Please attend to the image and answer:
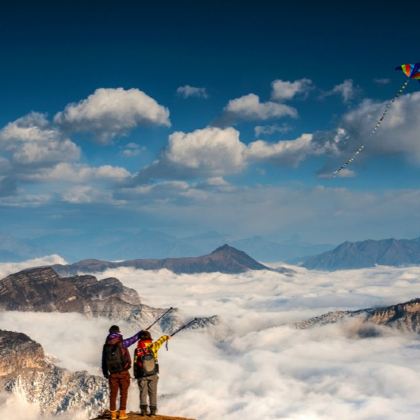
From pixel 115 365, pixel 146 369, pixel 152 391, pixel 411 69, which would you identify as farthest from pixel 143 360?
pixel 411 69

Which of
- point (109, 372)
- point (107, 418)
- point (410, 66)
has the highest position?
point (410, 66)

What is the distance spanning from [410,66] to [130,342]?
31.3m

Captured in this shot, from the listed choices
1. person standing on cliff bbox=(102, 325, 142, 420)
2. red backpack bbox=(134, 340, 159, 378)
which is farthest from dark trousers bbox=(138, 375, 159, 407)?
person standing on cliff bbox=(102, 325, 142, 420)

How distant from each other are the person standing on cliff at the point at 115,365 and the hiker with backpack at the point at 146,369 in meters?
1.07

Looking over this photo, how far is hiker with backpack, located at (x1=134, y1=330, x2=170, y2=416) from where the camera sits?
116 feet

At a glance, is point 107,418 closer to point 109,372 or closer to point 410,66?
point 109,372

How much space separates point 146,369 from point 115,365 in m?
2.48

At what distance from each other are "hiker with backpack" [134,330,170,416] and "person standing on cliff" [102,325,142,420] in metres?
1.07

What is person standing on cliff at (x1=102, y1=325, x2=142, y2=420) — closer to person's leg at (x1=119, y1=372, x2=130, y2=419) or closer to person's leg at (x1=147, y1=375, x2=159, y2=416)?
person's leg at (x1=119, y1=372, x2=130, y2=419)

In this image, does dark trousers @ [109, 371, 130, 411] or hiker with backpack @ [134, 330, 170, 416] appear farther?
hiker with backpack @ [134, 330, 170, 416]

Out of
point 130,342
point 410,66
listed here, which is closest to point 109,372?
point 130,342

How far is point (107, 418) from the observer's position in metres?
35.6

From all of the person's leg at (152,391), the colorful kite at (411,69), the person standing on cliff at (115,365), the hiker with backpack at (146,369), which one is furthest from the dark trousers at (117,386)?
the colorful kite at (411,69)

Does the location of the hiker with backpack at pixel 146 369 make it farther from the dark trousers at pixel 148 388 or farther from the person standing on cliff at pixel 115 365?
the person standing on cliff at pixel 115 365
